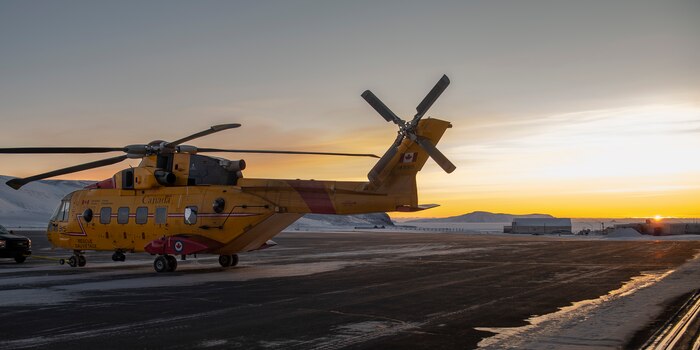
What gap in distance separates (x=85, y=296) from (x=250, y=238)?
8434 millimetres

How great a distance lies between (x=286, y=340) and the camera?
1008 centimetres

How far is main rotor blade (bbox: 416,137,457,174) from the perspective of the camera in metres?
20.2

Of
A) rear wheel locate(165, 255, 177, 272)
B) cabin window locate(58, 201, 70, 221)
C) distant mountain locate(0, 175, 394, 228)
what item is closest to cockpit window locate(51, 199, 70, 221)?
cabin window locate(58, 201, 70, 221)

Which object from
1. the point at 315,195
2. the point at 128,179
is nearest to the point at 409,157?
the point at 315,195

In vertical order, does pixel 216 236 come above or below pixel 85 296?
above

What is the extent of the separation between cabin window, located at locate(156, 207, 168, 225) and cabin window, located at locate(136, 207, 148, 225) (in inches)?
24.3

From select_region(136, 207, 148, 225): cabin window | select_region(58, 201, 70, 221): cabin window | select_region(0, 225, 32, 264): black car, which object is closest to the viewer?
select_region(136, 207, 148, 225): cabin window

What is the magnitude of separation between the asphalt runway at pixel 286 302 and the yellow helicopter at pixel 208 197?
1316 mm

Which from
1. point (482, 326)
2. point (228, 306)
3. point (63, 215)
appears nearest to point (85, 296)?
point (228, 306)

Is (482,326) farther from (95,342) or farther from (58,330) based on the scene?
(58,330)

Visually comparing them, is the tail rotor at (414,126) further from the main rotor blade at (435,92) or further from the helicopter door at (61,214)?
the helicopter door at (61,214)

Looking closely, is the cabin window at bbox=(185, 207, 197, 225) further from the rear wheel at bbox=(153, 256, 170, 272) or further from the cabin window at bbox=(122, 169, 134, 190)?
the cabin window at bbox=(122, 169, 134, 190)

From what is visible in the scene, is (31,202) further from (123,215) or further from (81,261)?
(123,215)

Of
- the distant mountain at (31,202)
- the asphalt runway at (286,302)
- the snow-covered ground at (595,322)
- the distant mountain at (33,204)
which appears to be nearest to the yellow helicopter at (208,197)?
the asphalt runway at (286,302)
